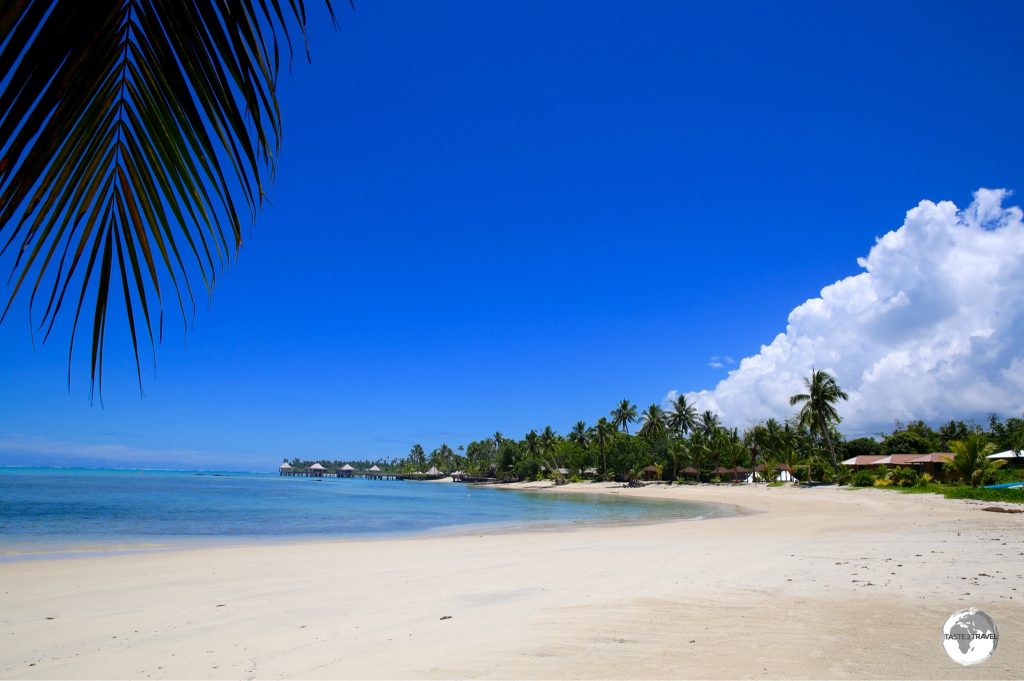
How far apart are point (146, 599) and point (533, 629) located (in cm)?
635

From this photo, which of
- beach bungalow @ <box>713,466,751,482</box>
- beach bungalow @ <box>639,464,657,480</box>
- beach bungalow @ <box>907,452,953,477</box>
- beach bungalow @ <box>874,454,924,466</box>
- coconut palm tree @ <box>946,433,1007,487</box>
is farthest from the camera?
beach bungalow @ <box>639,464,657,480</box>

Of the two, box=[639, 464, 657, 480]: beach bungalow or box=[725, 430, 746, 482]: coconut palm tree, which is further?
box=[639, 464, 657, 480]: beach bungalow

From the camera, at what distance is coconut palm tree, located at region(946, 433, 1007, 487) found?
105 feet

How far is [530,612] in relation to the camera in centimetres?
727

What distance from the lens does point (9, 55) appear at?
1.15 m

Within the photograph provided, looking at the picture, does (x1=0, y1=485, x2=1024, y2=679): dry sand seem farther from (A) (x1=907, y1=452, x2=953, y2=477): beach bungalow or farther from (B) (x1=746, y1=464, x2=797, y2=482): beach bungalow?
(B) (x1=746, y1=464, x2=797, y2=482): beach bungalow

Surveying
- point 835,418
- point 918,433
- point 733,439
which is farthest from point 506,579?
point 918,433
